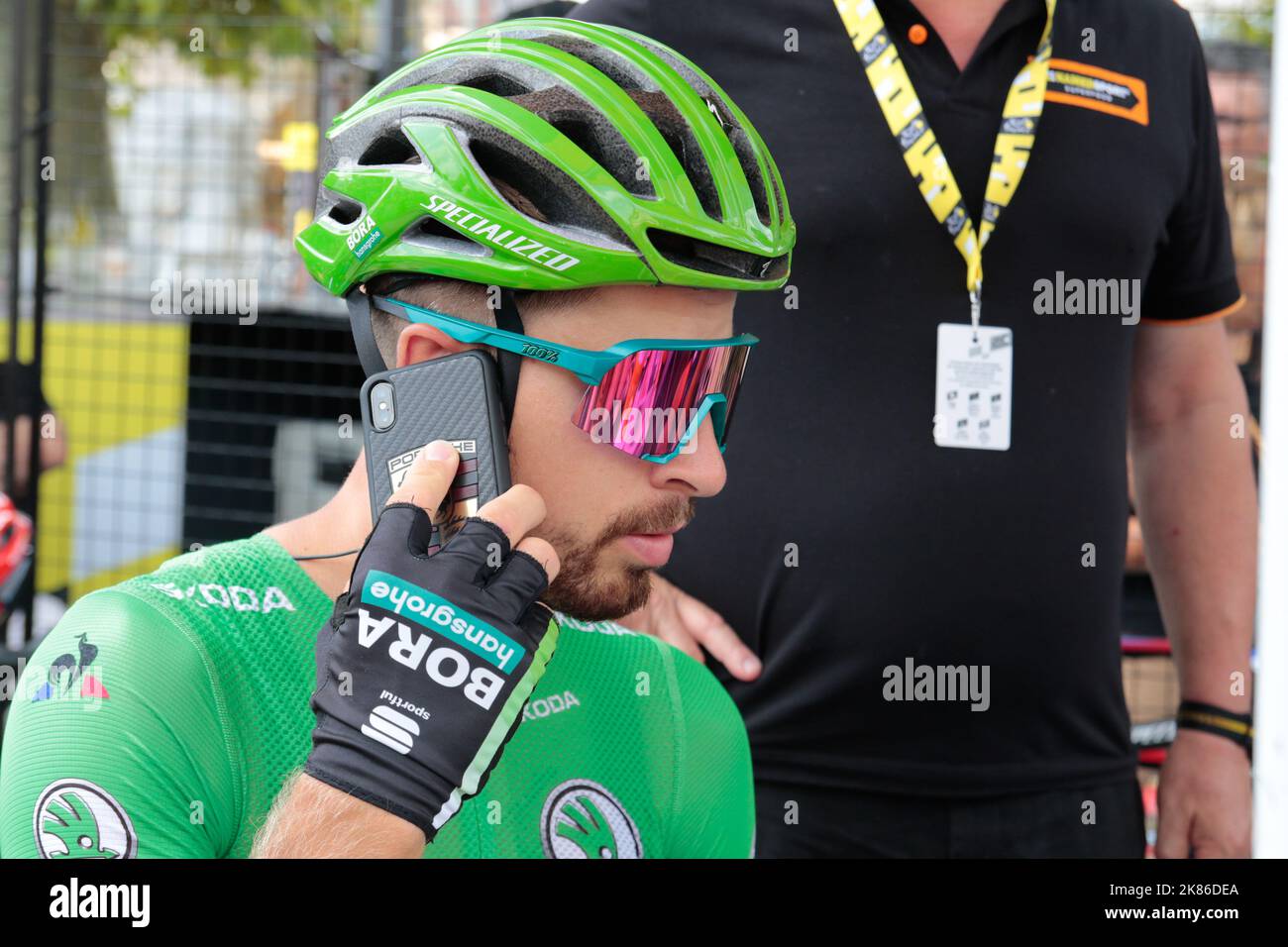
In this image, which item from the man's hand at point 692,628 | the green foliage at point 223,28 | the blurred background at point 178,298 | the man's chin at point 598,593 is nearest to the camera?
the man's chin at point 598,593

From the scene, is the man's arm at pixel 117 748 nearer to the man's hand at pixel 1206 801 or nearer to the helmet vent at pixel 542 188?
the helmet vent at pixel 542 188

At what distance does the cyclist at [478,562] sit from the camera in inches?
54.8

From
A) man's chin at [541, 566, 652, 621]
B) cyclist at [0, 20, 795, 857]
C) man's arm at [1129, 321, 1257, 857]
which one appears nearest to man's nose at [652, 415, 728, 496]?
cyclist at [0, 20, 795, 857]

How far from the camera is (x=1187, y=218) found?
2.77 m

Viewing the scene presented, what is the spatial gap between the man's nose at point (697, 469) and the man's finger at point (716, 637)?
70 cm

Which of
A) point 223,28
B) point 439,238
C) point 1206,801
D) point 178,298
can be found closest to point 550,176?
point 439,238

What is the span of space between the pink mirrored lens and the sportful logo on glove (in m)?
0.40

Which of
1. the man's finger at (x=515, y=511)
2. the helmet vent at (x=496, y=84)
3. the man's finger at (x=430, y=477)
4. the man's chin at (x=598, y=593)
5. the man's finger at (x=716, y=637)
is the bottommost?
the man's finger at (x=716, y=637)

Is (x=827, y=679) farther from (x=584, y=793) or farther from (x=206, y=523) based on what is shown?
(x=206, y=523)

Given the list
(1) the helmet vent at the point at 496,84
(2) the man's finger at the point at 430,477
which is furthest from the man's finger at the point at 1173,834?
(1) the helmet vent at the point at 496,84

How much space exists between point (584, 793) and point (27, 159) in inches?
248

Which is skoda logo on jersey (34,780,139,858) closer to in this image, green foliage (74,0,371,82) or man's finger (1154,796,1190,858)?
man's finger (1154,796,1190,858)

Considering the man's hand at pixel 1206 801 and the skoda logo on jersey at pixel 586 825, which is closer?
the skoda logo on jersey at pixel 586 825

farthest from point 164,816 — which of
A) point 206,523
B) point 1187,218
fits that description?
point 206,523
